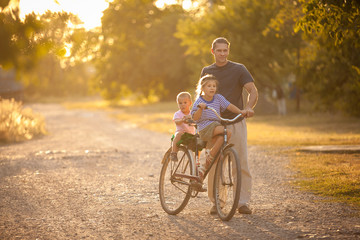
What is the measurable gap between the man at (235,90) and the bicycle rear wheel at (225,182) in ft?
0.67

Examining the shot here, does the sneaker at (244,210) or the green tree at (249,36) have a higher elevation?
the green tree at (249,36)

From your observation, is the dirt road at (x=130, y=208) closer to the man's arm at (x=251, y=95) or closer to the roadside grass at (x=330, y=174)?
the roadside grass at (x=330, y=174)

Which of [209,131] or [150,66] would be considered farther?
[150,66]

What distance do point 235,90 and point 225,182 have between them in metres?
1.16

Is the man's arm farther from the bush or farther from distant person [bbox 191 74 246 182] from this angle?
the bush

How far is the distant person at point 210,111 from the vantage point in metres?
6.24

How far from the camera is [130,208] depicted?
278 inches

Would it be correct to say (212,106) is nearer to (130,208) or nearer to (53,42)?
(130,208)

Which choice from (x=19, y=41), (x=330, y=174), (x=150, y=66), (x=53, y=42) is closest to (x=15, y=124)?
(x=330, y=174)

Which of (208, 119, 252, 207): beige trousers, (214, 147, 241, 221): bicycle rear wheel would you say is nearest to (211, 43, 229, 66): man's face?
(208, 119, 252, 207): beige trousers

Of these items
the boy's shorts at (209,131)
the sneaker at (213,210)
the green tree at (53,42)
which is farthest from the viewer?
the sneaker at (213,210)

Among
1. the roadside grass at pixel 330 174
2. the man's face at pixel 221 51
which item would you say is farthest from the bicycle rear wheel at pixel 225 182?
the roadside grass at pixel 330 174

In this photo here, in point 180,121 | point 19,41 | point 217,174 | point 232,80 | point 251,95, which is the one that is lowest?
point 217,174

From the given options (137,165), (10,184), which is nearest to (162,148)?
(137,165)
